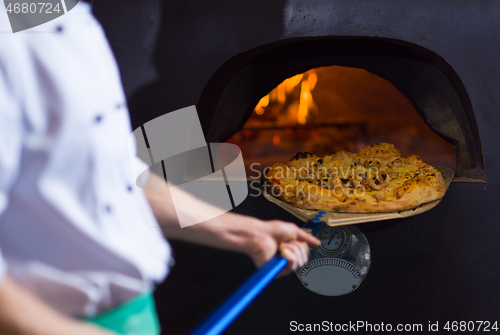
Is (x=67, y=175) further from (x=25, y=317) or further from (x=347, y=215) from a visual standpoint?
(x=347, y=215)

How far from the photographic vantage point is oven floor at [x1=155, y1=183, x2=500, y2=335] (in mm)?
1095

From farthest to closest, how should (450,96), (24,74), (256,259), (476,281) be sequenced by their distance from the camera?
(450,96)
(476,281)
(256,259)
(24,74)

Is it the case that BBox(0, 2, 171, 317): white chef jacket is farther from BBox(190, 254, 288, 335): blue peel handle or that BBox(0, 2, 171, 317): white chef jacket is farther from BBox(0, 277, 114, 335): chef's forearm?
BBox(190, 254, 288, 335): blue peel handle

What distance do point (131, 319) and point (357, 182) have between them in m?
0.76

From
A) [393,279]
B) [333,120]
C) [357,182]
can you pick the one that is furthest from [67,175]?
[333,120]

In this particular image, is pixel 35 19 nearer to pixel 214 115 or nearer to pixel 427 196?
pixel 214 115

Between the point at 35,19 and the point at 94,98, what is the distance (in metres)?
0.11

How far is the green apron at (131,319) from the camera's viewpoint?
19.9 inches

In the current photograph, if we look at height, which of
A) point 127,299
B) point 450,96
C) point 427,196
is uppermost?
point 450,96

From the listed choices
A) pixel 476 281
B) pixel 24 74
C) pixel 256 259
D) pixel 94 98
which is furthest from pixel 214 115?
pixel 476 281

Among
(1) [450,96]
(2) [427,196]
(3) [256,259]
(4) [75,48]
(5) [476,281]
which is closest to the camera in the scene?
(4) [75,48]

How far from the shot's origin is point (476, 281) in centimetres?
111

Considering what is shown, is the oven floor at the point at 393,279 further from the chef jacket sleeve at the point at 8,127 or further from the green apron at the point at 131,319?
the chef jacket sleeve at the point at 8,127

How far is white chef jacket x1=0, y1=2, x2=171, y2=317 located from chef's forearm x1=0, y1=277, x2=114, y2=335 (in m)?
0.03
